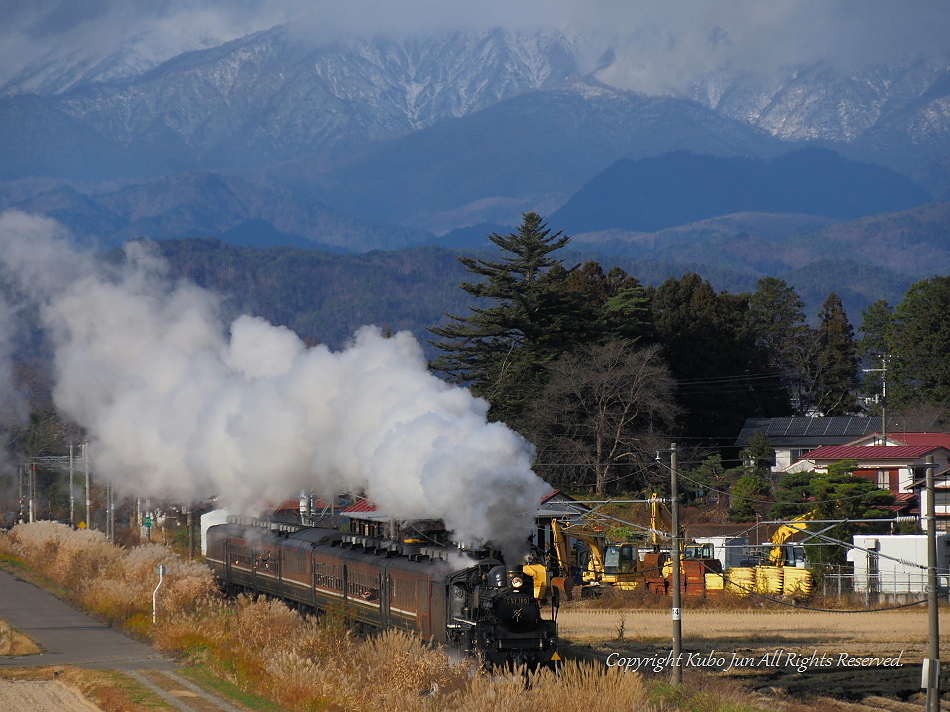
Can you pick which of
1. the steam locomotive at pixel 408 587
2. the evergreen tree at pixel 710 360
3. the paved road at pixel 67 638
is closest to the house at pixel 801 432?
the evergreen tree at pixel 710 360

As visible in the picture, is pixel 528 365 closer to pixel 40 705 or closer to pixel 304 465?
pixel 304 465

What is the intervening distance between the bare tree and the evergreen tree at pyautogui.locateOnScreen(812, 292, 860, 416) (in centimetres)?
4163

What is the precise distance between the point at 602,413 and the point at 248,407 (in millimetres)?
33717

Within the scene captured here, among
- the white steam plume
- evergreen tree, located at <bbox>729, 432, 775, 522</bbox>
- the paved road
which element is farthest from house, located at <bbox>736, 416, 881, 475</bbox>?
the paved road

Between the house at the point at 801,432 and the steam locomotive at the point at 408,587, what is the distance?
5816 cm

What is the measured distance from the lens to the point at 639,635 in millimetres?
42875

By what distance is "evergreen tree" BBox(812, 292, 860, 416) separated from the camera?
121m

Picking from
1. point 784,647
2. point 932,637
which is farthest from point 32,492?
point 932,637

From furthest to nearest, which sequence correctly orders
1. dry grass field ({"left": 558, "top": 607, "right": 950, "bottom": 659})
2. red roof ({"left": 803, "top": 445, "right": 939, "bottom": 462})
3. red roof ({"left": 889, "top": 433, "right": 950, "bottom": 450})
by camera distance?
red roof ({"left": 889, "top": 433, "right": 950, "bottom": 450}) < red roof ({"left": 803, "top": 445, "right": 939, "bottom": 462}) < dry grass field ({"left": 558, "top": 607, "right": 950, "bottom": 659})

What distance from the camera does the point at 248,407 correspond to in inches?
2029

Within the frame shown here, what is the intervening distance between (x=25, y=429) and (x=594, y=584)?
206 feet

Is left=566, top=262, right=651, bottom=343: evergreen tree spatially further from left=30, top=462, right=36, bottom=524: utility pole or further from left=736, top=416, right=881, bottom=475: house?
left=30, top=462, right=36, bottom=524: utility pole

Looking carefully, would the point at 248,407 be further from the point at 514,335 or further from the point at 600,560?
the point at 514,335

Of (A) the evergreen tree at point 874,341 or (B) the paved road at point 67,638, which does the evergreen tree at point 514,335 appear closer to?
(B) the paved road at point 67,638
